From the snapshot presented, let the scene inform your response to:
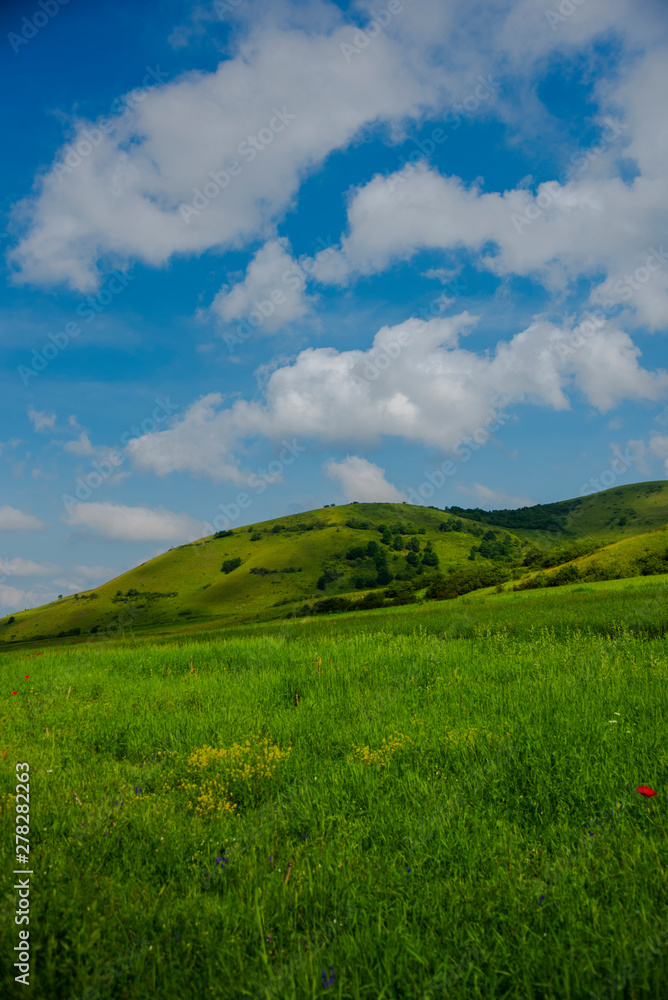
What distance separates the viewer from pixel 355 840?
4625mm

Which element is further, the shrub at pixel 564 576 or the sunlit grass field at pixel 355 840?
the shrub at pixel 564 576

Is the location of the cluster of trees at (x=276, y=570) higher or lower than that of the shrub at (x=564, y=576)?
higher

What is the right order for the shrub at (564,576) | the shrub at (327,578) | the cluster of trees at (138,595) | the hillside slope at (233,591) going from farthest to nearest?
the cluster of trees at (138,595), the shrub at (327,578), the hillside slope at (233,591), the shrub at (564,576)

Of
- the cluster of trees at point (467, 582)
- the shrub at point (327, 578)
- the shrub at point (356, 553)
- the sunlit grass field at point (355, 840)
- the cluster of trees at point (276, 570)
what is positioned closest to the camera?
the sunlit grass field at point (355, 840)

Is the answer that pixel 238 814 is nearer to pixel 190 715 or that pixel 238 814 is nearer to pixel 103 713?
pixel 190 715

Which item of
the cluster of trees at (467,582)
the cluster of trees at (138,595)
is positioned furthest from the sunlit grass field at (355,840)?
the cluster of trees at (138,595)

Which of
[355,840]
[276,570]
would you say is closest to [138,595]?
[276,570]

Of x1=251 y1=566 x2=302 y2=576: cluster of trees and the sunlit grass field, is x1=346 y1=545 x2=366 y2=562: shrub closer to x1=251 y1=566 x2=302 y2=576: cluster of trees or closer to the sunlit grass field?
x1=251 y1=566 x2=302 y2=576: cluster of trees

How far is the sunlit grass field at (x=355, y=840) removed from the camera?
322 centimetres

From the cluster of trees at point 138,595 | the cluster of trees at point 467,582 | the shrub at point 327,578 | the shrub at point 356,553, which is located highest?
the shrub at point 356,553

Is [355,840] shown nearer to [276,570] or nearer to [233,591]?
[233,591]

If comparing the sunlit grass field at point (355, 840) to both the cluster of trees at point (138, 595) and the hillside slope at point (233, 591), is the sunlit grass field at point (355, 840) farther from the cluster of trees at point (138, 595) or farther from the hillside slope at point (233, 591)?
the cluster of trees at point (138, 595)

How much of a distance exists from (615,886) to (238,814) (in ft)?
11.3

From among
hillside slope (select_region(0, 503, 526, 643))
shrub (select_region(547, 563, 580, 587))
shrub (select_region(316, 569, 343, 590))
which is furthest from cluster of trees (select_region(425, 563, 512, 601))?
shrub (select_region(316, 569, 343, 590))
